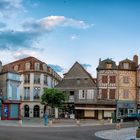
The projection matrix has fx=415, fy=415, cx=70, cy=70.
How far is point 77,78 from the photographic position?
77.9 metres

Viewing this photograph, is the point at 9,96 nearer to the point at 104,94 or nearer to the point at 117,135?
the point at 104,94

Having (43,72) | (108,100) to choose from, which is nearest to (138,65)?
(108,100)

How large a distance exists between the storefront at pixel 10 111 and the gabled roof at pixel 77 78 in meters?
13.2

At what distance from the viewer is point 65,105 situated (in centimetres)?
7806

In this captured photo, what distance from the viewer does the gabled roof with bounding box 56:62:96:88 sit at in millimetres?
77062

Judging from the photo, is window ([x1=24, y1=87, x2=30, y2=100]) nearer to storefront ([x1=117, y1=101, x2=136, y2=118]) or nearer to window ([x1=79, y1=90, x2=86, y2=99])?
window ([x1=79, y1=90, x2=86, y2=99])

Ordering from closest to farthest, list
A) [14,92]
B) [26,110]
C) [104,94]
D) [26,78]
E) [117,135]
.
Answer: [117,135] < [14,92] < [104,94] < [26,78] < [26,110]

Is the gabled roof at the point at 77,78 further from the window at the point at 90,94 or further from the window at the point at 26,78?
the window at the point at 26,78

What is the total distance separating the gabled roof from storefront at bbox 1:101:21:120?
13216 millimetres

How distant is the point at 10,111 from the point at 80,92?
1572 centimetres

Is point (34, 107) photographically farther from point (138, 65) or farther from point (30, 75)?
point (138, 65)

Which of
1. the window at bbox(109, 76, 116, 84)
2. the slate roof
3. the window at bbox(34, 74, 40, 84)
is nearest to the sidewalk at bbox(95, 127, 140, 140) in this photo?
the window at bbox(109, 76, 116, 84)

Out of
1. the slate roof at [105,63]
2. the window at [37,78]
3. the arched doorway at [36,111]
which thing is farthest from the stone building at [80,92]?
the arched doorway at [36,111]

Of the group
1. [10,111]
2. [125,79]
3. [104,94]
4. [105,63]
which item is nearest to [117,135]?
[10,111]
